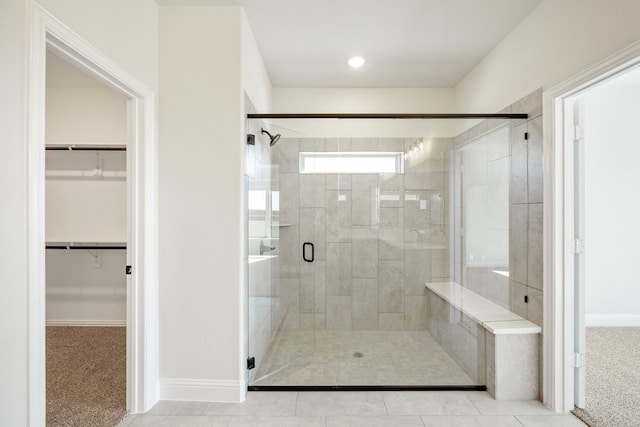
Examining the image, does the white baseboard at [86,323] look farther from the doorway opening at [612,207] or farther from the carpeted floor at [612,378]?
the doorway opening at [612,207]

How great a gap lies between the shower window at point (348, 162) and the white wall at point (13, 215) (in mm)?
1685

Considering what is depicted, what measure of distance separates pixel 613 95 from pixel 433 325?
3441 mm

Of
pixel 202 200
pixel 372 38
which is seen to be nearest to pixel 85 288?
pixel 202 200

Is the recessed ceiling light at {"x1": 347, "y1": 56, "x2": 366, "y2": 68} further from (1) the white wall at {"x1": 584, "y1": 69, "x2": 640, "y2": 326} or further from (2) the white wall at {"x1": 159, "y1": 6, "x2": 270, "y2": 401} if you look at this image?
(1) the white wall at {"x1": 584, "y1": 69, "x2": 640, "y2": 326}

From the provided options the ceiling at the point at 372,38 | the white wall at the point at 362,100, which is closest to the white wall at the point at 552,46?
the ceiling at the point at 372,38

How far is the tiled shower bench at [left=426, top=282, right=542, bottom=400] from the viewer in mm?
2248

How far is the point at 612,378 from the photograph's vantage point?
252cm

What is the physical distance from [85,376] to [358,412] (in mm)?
2092

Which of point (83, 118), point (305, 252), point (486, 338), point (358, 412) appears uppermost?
point (83, 118)

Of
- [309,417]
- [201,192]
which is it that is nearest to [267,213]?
[201,192]

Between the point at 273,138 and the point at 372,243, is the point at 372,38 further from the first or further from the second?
the point at 372,243

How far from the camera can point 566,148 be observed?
6.93ft

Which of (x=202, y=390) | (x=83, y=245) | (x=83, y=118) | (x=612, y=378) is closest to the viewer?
(x=202, y=390)

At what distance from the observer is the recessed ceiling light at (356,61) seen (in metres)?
3.04
